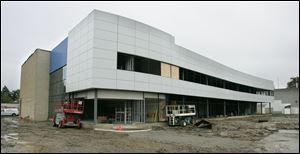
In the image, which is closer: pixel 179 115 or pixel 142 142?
pixel 142 142

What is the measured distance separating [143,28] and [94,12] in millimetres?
6141

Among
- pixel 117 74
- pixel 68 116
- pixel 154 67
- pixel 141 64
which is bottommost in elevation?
pixel 68 116

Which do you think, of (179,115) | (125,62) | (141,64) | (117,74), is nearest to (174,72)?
(141,64)

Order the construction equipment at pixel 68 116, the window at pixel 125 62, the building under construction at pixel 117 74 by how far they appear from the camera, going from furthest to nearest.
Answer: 1. the window at pixel 125 62
2. the building under construction at pixel 117 74
3. the construction equipment at pixel 68 116

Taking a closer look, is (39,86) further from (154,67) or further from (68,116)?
(154,67)

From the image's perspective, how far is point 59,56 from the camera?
36250mm

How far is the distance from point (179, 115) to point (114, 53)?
10.1 m

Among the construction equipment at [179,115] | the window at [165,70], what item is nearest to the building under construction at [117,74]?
the window at [165,70]

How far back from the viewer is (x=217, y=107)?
161 feet

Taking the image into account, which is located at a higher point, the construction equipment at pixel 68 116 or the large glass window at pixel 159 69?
the large glass window at pixel 159 69

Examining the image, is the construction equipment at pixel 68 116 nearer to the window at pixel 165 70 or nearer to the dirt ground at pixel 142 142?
the dirt ground at pixel 142 142

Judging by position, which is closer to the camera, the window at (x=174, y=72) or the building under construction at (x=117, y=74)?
the building under construction at (x=117, y=74)

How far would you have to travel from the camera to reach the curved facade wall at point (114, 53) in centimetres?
2545

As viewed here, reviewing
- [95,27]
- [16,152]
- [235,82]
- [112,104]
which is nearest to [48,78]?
[112,104]
